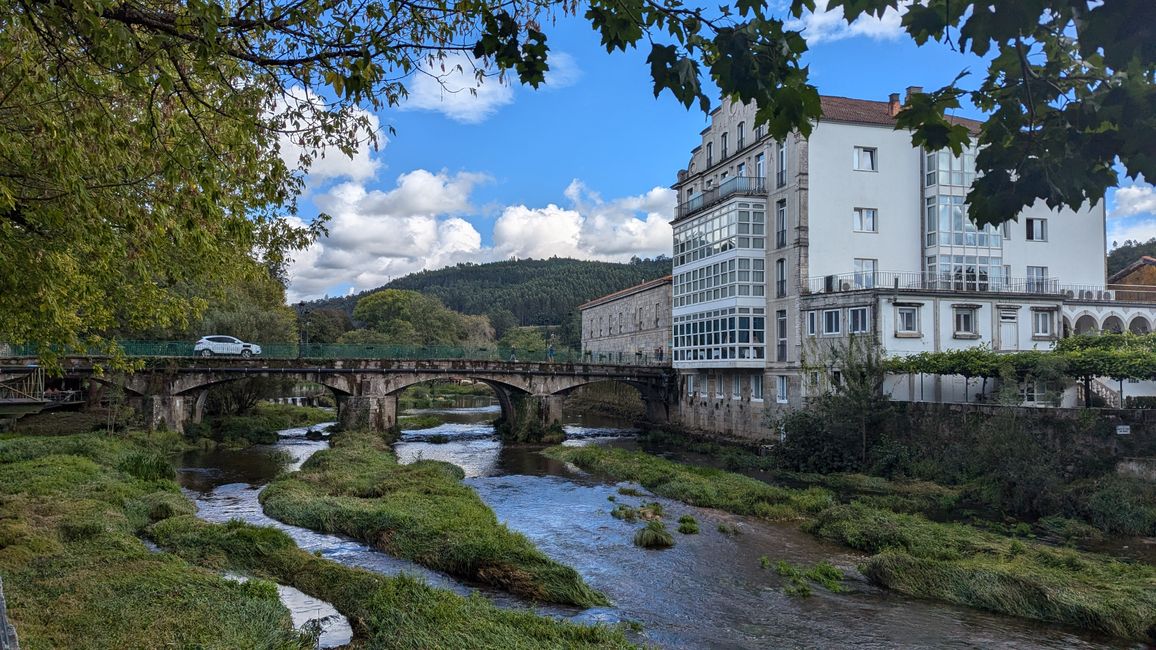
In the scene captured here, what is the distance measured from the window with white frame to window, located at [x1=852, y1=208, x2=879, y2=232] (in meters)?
8.24

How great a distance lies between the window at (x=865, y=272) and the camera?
36.5 meters

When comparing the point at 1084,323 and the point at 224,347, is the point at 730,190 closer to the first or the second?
the point at 1084,323

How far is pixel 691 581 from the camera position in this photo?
15.7m

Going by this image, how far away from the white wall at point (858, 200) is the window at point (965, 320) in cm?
399

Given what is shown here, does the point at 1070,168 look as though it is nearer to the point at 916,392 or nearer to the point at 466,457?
the point at 916,392

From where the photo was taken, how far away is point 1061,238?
37906mm

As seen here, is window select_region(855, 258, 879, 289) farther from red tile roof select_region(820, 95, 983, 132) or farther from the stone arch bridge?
the stone arch bridge

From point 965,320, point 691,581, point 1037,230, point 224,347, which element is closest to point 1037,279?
point 1037,230

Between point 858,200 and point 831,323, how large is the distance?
6.92 meters

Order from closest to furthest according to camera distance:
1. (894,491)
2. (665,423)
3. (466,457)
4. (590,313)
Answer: (894,491) < (466,457) < (665,423) < (590,313)

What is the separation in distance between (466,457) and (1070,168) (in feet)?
112

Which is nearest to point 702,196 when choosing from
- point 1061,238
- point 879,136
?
point 879,136

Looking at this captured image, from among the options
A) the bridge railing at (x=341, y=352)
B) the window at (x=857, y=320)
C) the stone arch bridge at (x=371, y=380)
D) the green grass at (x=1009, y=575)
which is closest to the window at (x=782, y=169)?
the window at (x=857, y=320)

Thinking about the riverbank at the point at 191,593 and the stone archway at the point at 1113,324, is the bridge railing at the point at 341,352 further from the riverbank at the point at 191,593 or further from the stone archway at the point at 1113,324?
the riverbank at the point at 191,593
